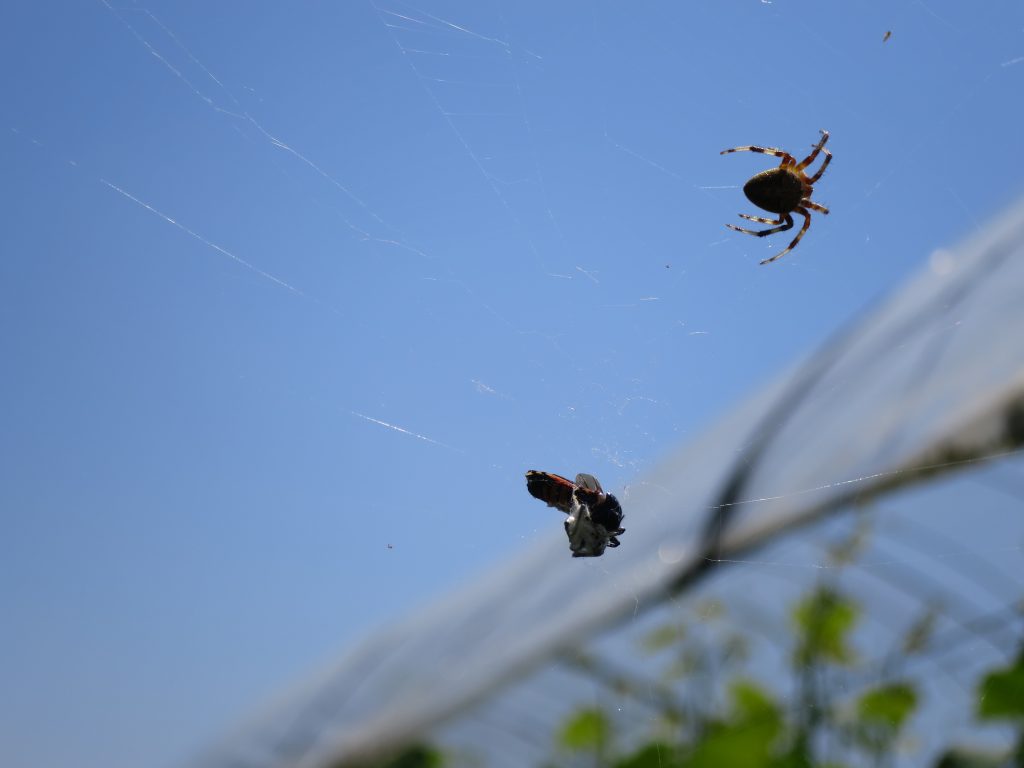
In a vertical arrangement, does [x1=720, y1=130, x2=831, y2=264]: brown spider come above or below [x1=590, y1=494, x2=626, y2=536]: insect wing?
above

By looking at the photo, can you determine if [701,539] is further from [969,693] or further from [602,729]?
[969,693]

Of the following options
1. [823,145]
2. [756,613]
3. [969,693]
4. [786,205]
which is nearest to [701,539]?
[756,613]

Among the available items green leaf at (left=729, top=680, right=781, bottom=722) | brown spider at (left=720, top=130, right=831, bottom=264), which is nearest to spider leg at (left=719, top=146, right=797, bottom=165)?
brown spider at (left=720, top=130, right=831, bottom=264)

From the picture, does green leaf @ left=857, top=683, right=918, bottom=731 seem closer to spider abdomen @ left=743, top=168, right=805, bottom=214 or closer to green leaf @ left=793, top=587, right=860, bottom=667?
green leaf @ left=793, top=587, right=860, bottom=667

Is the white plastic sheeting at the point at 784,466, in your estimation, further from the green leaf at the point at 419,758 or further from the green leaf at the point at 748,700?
the green leaf at the point at 748,700

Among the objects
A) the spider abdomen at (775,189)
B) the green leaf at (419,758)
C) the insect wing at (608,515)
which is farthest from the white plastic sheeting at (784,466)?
the spider abdomen at (775,189)

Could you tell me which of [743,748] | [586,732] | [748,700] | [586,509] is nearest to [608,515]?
[586,509]
